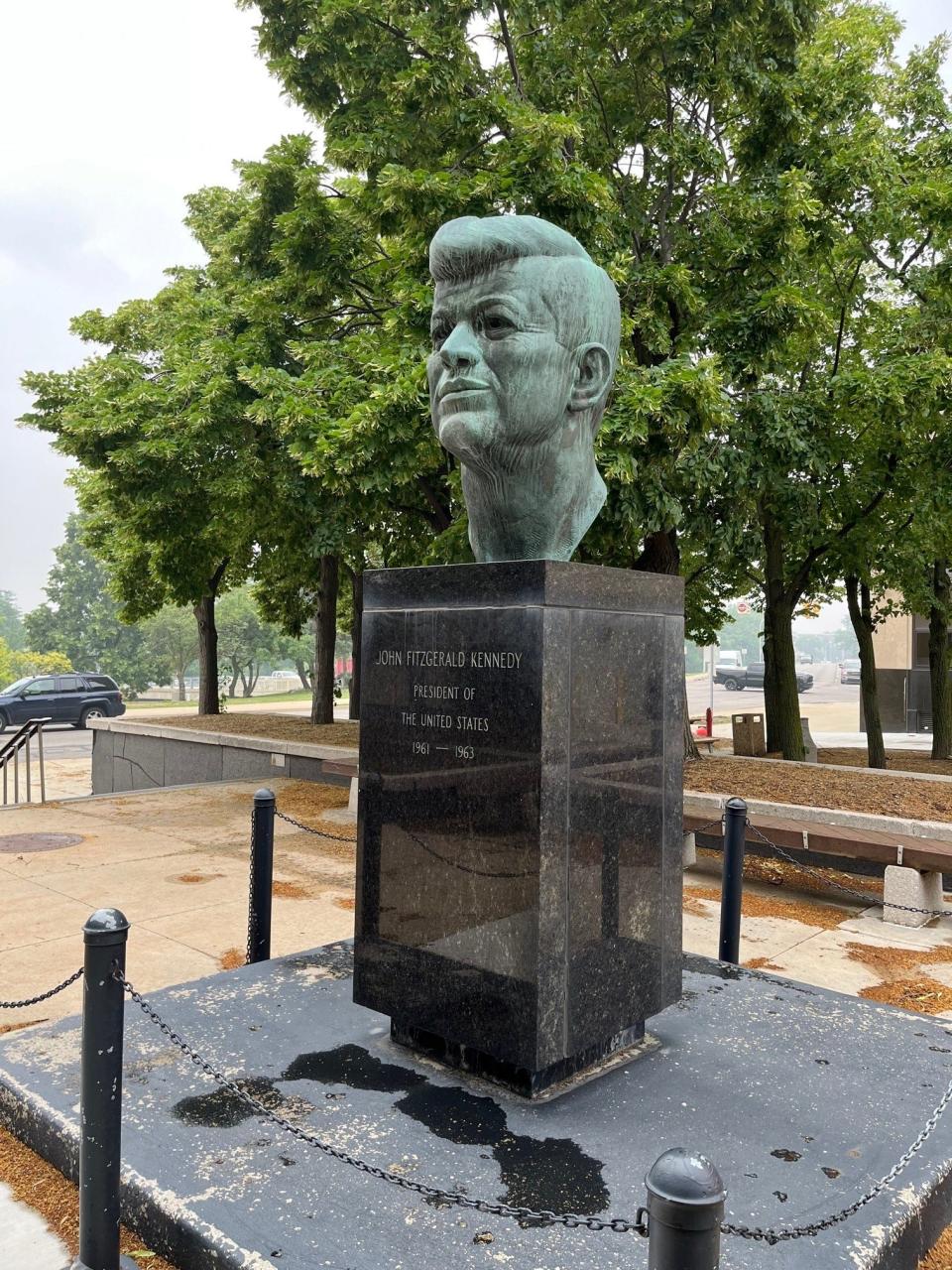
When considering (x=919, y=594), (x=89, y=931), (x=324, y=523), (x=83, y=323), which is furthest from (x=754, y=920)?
(x=83, y=323)

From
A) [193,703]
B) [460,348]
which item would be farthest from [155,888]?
[193,703]

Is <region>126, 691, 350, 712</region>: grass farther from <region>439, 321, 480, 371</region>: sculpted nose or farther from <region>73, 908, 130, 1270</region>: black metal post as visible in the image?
<region>73, 908, 130, 1270</region>: black metal post

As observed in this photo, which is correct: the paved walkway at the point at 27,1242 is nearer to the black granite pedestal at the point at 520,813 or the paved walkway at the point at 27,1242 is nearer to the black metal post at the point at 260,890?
the black granite pedestal at the point at 520,813

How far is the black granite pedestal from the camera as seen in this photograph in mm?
3969

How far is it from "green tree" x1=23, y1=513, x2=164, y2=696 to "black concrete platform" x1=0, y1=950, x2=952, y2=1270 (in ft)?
216

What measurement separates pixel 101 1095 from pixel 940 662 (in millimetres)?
18430

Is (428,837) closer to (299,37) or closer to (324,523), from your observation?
(324,523)

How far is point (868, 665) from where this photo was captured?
17953mm

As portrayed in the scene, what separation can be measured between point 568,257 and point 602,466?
4849 millimetres

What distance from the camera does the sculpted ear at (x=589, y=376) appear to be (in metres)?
4.54

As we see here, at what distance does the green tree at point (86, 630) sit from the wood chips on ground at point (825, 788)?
A: 6047 cm

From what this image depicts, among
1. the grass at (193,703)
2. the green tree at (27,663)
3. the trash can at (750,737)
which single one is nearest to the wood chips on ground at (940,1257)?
the trash can at (750,737)

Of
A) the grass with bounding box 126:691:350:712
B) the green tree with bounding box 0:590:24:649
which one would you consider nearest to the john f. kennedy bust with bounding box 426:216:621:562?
the grass with bounding box 126:691:350:712

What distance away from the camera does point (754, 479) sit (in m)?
11.2
